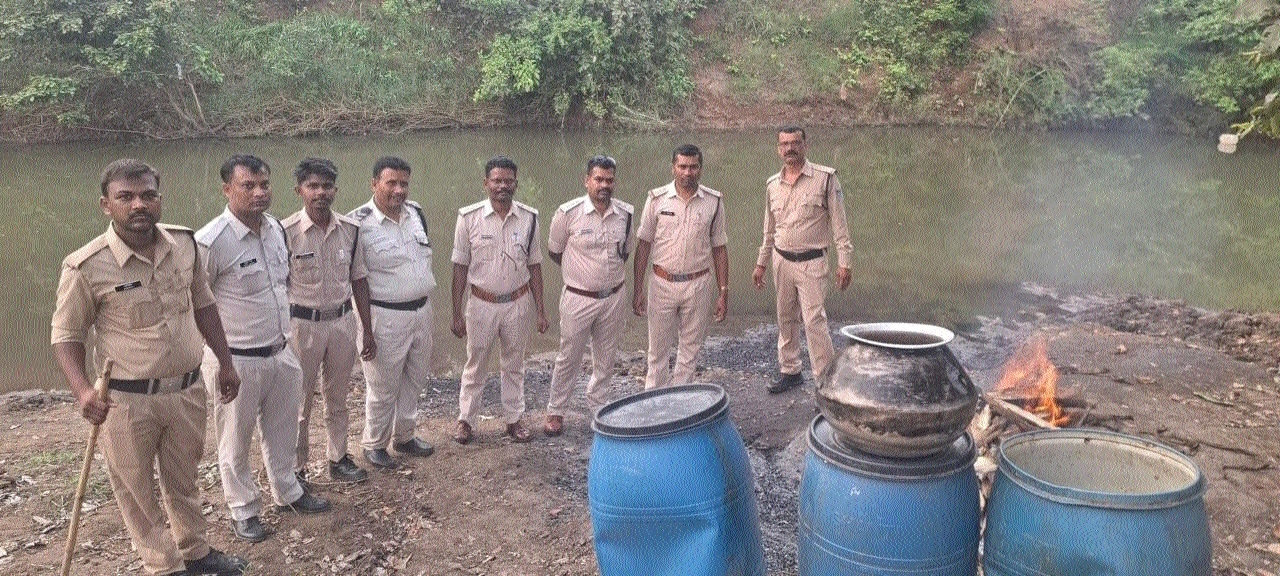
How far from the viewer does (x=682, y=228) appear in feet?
16.9

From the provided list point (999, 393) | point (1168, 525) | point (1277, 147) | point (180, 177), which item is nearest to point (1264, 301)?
point (999, 393)

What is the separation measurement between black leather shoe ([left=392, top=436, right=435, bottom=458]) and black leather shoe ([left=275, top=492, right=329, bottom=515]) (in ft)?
2.33

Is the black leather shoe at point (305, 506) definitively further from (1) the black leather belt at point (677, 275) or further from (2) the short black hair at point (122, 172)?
(1) the black leather belt at point (677, 275)

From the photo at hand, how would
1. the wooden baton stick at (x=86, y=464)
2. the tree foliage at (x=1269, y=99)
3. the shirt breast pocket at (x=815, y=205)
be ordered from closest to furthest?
the wooden baton stick at (x=86, y=464) < the tree foliage at (x=1269, y=99) < the shirt breast pocket at (x=815, y=205)

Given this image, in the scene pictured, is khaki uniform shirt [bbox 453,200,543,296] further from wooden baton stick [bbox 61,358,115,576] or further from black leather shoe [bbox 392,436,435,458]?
wooden baton stick [bbox 61,358,115,576]

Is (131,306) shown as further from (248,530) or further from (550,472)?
(550,472)

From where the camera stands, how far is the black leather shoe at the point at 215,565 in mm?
3426

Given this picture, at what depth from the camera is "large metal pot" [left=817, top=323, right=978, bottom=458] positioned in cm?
255

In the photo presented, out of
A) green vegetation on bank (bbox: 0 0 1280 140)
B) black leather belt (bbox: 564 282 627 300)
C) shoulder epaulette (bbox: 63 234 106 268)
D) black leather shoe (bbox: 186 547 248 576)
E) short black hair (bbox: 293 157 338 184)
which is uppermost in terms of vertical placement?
green vegetation on bank (bbox: 0 0 1280 140)

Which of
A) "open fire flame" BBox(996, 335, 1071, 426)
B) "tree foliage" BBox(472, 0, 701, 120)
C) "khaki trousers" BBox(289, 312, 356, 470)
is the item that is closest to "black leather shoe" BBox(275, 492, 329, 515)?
"khaki trousers" BBox(289, 312, 356, 470)

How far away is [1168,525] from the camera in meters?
2.35

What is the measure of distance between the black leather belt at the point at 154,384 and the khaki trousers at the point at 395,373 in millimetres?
1204

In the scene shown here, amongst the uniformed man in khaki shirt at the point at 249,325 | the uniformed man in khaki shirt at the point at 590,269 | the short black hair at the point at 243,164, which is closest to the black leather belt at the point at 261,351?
the uniformed man in khaki shirt at the point at 249,325

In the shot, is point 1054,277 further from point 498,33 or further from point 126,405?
point 498,33
